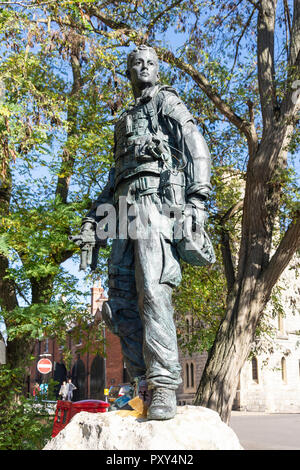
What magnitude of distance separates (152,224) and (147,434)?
152cm

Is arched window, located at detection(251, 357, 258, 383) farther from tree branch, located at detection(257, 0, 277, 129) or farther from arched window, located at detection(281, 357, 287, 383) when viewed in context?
tree branch, located at detection(257, 0, 277, 129)

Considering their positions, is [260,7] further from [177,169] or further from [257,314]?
[177,169]

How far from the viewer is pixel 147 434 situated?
329cm

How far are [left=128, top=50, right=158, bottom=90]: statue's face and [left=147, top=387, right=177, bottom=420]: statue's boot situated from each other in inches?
98.7

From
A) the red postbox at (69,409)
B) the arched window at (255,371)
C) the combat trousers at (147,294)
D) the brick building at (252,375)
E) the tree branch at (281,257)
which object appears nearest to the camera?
the combat trousers at (147,294)

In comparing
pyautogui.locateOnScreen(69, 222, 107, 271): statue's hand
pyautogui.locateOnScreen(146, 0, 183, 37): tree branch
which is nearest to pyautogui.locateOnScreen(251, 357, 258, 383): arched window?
pyautogui.locateOnScreen(146, 0, 183, 37): tree branch

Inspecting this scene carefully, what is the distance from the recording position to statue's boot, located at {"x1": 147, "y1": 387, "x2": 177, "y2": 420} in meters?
3.59

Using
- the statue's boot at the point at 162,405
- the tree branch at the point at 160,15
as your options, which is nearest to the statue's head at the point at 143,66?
the statue's boot at the point at 162,405

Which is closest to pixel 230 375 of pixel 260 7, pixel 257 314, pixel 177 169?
pixel 257 314

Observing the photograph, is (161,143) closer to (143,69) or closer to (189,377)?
(143,69)

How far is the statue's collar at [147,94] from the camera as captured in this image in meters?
4.64

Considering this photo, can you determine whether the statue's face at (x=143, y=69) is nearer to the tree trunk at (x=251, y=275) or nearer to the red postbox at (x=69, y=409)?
the red postbox at (x=69, y=409)

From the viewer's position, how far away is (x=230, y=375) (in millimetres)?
9883

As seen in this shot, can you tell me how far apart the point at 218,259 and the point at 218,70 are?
4772 mm
